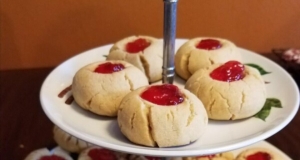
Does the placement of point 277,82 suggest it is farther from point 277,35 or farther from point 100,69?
point 277,35

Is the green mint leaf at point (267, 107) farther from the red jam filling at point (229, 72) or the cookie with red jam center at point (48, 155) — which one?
the cookie with red jam center at point (48, 155)

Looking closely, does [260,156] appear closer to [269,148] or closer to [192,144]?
[269,148]

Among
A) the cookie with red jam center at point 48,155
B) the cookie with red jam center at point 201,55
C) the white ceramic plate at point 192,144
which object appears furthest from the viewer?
the cookie with red jam center at point 48,155

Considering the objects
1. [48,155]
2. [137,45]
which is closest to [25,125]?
[48,155]

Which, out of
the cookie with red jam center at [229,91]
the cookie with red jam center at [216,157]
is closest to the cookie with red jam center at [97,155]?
the cookie with red jam center at [216,157]

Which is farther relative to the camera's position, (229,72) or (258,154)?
(258,154)
